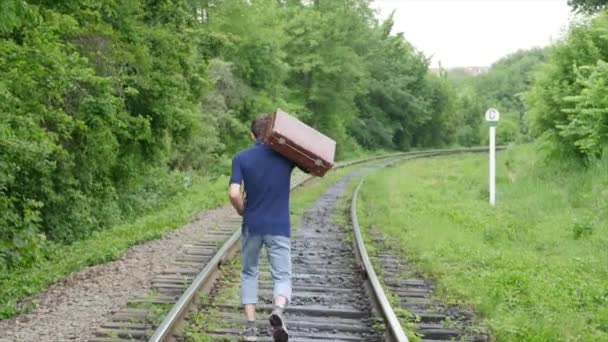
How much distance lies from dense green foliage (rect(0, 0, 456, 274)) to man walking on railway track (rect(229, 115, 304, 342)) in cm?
312

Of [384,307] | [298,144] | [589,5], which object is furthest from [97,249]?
[589,5]

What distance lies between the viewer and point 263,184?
6223mm

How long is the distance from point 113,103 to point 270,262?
9312 mm

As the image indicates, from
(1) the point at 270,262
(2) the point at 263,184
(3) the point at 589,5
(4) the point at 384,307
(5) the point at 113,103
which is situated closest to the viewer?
(2) the point at 263,184

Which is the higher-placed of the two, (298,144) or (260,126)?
(260,126)

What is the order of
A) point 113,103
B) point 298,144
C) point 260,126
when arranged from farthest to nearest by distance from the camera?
point 113,103 → point 260,126 → point 298,144

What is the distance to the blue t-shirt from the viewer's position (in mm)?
6199

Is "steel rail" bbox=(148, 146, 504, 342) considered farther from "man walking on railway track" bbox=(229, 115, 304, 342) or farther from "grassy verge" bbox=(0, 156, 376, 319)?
"grassy verge" bbox=(0, 156, 376, 319)

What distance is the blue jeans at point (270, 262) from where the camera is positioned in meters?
6.43

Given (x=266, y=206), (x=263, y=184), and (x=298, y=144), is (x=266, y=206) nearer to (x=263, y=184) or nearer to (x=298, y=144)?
(x=263, y=184)

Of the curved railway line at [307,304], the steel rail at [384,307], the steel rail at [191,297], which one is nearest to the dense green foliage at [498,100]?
the curved railway line at [307,304]

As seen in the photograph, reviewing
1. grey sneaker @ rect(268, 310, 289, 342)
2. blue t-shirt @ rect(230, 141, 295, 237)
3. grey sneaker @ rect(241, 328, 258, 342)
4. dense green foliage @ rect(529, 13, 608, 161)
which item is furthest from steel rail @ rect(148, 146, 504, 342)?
dense green foliage @ rect(529, 13, 608, 161)

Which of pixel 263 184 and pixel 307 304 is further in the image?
pixel 307 304

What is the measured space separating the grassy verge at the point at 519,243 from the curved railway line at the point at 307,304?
504 mm
